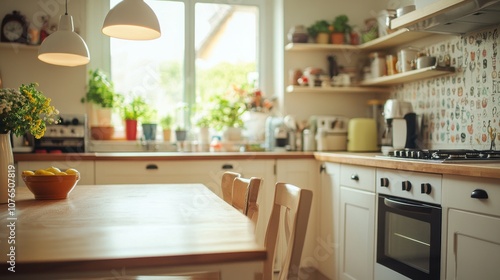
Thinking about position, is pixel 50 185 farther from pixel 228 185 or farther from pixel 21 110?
pixel 228 185

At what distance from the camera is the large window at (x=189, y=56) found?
12.8 ft

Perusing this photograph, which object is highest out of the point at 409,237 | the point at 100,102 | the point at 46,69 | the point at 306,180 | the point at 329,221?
the point at 46,69

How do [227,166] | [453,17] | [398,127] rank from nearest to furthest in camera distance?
[453,17], [398,127], [227,166]

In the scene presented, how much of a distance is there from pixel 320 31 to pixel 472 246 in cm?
239

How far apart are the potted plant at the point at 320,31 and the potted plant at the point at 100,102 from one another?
1.66 metres

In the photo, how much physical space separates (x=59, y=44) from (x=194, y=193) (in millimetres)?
854

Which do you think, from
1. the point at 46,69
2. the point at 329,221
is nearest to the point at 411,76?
the point at 329,221

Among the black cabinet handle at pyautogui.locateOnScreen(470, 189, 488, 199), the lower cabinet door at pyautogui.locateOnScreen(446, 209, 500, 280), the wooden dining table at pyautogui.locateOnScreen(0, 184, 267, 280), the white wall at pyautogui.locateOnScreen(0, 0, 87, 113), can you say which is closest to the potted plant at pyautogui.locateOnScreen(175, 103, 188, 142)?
the white wall at pyautogui.locateOnScreen(0, 0, 87, 113)

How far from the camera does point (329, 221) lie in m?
3.11

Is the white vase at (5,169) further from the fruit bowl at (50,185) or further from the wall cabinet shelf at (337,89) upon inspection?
the wall cabinet shelf at (337,89)

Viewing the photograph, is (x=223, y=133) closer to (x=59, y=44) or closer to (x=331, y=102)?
(x=331, y=102)

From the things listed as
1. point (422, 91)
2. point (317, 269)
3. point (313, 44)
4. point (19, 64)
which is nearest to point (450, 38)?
point (422, 91)

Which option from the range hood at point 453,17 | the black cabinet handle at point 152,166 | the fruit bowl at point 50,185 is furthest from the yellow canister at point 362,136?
the fruit bowl at point 50,185

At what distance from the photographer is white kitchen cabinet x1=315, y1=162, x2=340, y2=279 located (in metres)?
3.00
